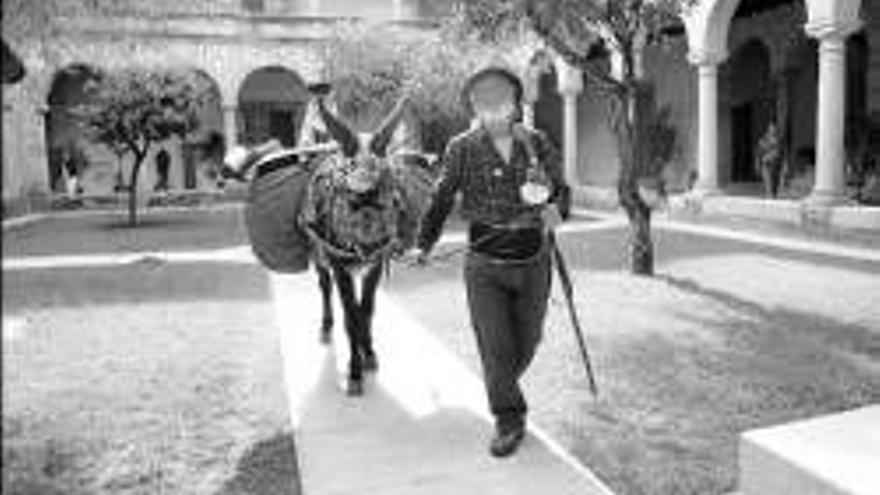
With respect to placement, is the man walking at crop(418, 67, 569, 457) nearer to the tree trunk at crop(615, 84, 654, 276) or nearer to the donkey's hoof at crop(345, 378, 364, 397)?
the donkey's hoof at crop(345, 378, 364, 397)

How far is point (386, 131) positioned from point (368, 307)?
1357 millimetres

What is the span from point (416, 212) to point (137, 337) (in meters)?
3.60

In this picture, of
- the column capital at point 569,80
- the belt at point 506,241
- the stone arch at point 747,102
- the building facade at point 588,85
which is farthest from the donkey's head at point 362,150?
the stone arch at point 747,102

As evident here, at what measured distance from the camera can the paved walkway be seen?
13.9 feet

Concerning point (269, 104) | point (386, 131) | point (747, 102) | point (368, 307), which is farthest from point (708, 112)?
point (269, 104)

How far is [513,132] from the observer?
15.2 ft

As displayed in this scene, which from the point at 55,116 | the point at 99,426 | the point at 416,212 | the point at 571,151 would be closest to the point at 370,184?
the point at 416,212

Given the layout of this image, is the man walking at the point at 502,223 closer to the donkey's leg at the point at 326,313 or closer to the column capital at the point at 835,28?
the donkey's leg at the point at 326,313

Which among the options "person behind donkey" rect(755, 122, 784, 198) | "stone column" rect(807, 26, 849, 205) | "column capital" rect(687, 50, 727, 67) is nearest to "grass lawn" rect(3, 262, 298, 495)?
"stone column" rect(807, 26, 849, 205)

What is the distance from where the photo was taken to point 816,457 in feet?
11.8

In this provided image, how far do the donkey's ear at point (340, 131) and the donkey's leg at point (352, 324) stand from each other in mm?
764

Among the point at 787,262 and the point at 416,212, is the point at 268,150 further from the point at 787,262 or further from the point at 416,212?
the point at 787,262

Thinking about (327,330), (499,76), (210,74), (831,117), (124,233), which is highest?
(210,74)

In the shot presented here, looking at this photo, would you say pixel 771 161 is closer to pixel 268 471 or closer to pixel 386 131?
pixel 386 131
